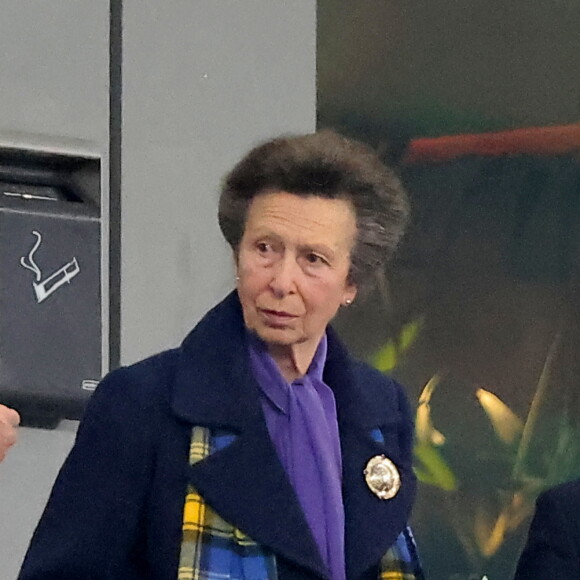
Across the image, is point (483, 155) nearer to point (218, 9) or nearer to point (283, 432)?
point (218, 9)

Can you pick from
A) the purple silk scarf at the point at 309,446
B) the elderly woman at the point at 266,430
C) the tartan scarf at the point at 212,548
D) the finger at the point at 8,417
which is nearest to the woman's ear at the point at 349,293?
the elderly woman at the point at 266,430

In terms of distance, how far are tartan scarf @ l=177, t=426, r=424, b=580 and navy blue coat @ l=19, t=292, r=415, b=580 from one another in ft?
0.03

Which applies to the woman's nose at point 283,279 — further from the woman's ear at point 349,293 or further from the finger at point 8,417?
the finger at point 8,417

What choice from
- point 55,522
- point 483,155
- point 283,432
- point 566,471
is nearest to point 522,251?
point 483,155

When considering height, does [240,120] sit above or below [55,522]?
above

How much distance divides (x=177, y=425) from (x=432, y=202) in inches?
57.2

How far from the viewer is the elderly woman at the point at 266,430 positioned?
161 cm

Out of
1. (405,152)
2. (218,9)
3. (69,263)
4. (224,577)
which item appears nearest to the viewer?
(224,577)

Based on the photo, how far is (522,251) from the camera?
3061 millimetres

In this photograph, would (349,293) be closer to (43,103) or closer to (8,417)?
(8,417)

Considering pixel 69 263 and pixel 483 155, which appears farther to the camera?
pixel 483 155

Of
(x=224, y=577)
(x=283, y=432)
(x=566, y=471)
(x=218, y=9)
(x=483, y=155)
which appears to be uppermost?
(x=218, y=9)

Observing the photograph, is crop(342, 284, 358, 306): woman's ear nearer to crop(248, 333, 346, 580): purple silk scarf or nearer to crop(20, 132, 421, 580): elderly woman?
crop(20, 132, 421, 580): elderly woman

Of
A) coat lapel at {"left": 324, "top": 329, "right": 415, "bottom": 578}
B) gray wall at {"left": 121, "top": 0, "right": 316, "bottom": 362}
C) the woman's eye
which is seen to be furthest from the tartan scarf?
gray wall at {"left": 121, "top": 0, "right": 316, "bottom": 362}
